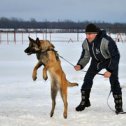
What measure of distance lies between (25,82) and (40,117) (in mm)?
6627

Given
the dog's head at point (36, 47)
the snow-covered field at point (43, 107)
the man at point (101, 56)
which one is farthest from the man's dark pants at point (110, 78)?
the dog's head at point (36, 47)

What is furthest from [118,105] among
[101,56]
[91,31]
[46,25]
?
[46,25]

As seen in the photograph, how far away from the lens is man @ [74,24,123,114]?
8883 mm

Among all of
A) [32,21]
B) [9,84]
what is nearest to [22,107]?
[9,84]

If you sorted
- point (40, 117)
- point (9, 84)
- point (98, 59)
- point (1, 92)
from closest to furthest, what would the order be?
1. point (40, 117)
2. point (98, 59)
3. point (1, 92)
4. point (9, 84)

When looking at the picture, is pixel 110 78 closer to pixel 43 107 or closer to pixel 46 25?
pixel 43 107

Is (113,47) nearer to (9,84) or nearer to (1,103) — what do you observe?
(1,103)

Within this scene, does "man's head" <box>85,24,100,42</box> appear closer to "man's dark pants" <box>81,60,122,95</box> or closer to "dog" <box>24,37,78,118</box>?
"man's dark pants" <box>81,60,122,95</box>

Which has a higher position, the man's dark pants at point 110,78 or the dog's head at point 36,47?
the dog's head at point 36,47

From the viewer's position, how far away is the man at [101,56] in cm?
888

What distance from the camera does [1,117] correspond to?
8352mm

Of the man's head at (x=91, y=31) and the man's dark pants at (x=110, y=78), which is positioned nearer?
the man's head at (x=91, y=31)

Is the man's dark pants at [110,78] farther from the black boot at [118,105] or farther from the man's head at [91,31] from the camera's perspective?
the man's head at [91,31]

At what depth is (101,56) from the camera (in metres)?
9.09
